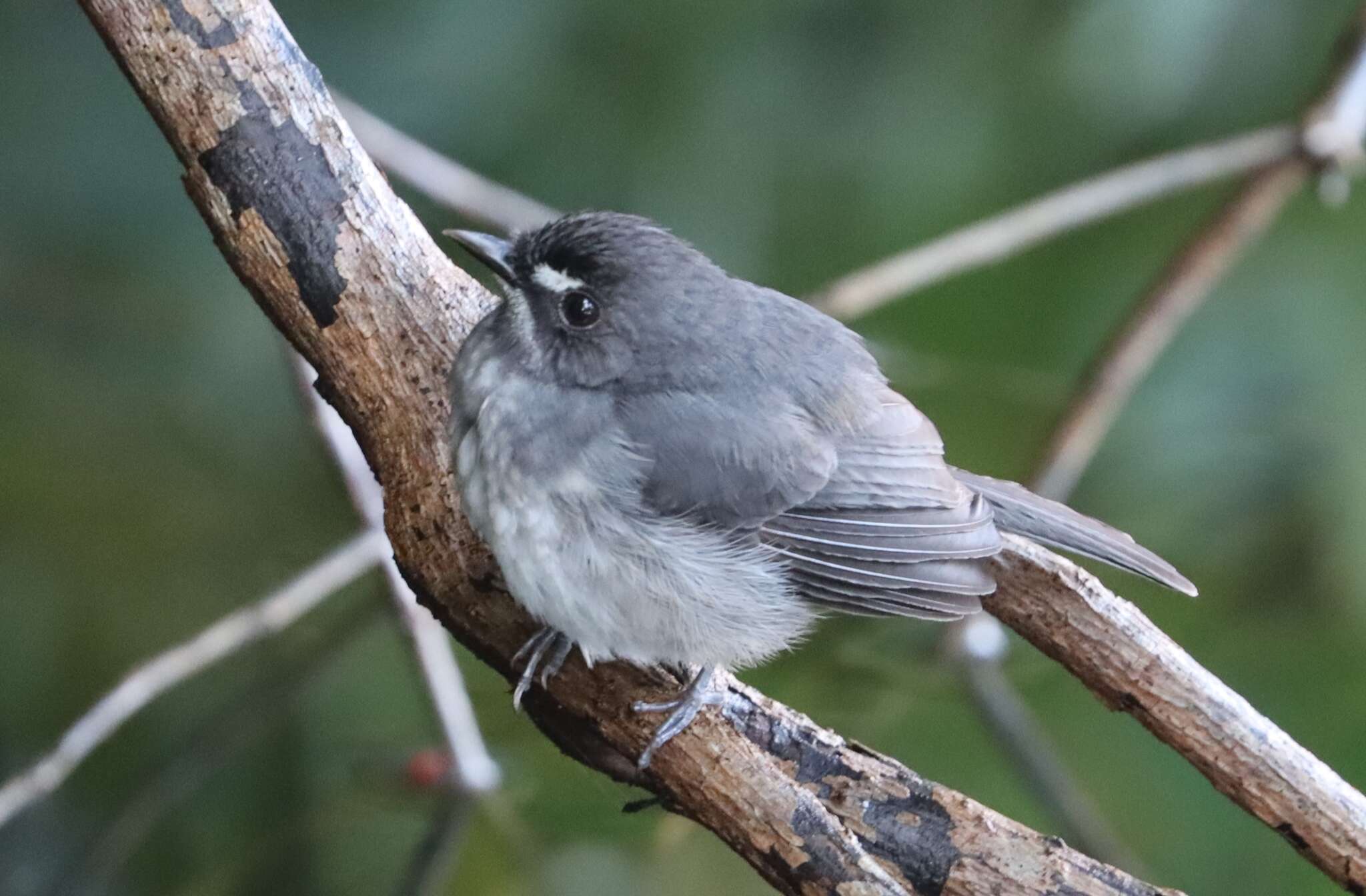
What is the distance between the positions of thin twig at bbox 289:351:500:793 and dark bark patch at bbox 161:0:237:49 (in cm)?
81

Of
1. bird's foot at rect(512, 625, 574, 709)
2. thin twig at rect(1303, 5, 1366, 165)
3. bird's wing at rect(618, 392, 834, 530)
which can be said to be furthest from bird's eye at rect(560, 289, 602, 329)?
thin twig at rect(1303, 5, 1366, 165)

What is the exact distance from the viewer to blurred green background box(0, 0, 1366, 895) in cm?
359

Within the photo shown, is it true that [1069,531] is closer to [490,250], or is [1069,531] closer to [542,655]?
[542,655]

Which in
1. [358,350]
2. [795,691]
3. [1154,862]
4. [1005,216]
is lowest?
[358,350]

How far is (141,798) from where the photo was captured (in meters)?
3.58

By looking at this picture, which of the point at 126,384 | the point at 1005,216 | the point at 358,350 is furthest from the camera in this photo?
the point at 126,384

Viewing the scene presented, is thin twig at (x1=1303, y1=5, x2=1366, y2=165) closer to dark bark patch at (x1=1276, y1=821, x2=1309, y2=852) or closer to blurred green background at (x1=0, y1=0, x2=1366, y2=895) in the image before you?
blurred green background at (x1=0, y1=0, x2=1366, y2=895)

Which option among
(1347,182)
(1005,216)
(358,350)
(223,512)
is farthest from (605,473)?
(1347,182)

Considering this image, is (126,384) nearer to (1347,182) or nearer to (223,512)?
(223,512)

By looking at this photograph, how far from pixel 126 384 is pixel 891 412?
7.94 ft

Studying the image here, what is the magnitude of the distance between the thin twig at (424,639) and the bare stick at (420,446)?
614 millimetres

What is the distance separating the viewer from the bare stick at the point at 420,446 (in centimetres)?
189

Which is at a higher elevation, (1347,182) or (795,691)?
(1347,182)

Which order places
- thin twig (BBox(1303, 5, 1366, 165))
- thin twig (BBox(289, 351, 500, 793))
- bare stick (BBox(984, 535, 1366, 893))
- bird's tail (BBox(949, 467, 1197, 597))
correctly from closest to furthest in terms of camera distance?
bare stick (BBox(984, 535, 1366, 893)) → bird's tail (BBox(949, 467, 1197, 597)) → thin twig (BBox(289, 351, 500, 793)) → thin twig (BBox(1303, 5, 1366, 165))
